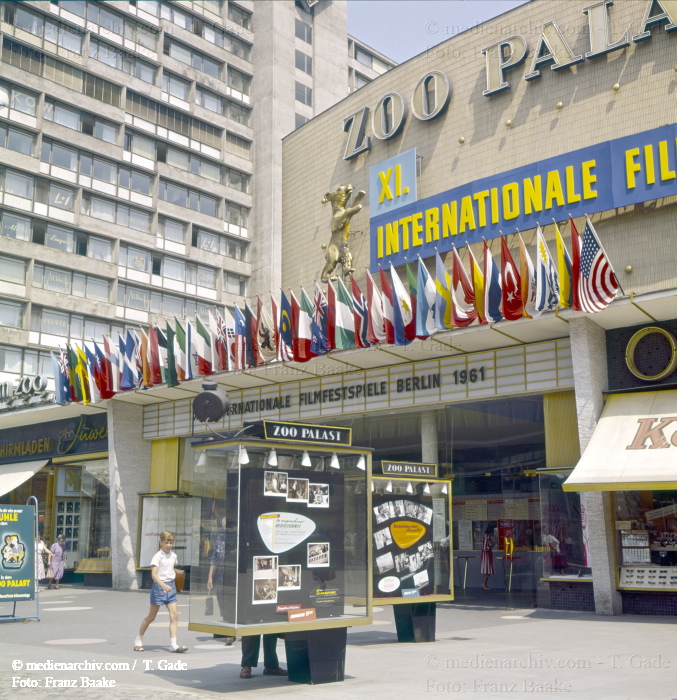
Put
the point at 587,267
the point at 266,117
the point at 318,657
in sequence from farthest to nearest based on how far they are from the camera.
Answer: the point at 266,117 < the point at 587,267 < the point at 318,657

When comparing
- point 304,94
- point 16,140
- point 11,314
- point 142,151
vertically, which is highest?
point 304,94

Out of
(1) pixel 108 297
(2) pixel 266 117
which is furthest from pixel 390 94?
(2) pixel 266 117

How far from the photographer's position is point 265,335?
2455 cm

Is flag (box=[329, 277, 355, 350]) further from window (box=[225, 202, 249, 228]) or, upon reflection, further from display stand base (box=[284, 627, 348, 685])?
window (box=[225, 202, 249, 228])

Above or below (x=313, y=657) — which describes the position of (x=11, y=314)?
above

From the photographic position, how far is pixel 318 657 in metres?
10.5

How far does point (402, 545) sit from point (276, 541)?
4.37m

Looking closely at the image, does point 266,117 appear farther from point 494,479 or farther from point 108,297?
point 494,479

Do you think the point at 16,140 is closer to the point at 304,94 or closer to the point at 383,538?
the point at 304,94

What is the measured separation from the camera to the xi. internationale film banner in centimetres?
1780

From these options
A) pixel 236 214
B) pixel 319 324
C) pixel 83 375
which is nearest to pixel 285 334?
pixel 319 324

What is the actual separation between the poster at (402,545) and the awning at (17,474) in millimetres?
24147

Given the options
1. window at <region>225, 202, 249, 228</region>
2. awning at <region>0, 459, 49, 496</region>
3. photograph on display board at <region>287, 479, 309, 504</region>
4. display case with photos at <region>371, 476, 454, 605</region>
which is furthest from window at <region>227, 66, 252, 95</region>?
photograph on display board at <region>287, 479, 309, 504</region>

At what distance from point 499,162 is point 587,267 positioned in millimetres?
6354
